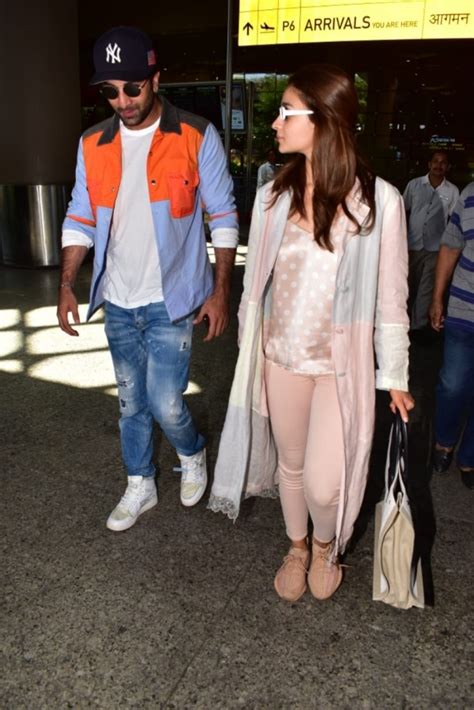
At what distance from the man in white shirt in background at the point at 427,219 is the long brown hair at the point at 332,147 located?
414cm

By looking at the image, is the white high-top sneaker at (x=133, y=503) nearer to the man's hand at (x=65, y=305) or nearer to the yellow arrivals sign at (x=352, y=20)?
the man's hand at (x=65, y=305)

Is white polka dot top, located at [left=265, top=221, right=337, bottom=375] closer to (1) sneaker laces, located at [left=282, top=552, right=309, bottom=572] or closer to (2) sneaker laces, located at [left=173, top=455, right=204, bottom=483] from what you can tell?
(1) sneaker laces, located at [left=282, top=552, right=309, bottom=572]

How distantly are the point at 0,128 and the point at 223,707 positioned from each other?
9.26 metres

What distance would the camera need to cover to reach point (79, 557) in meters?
2.80

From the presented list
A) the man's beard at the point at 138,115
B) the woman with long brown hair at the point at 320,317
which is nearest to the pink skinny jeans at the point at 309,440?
the woman with long brown hair at the point at 320,317

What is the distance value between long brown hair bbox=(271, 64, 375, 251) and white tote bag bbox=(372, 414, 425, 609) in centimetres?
84

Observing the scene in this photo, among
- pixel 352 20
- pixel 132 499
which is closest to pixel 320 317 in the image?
pixel 132 499

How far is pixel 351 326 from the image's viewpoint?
2229mm

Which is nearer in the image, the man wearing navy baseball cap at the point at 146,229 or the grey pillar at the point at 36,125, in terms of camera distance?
the man wearing navy baseball cap at the point at 146,229

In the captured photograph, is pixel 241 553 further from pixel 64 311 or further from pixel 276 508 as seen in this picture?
pixel 64 311

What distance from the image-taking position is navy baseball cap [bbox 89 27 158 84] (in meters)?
Result: 2.46

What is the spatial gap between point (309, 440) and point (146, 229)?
1.12 metres

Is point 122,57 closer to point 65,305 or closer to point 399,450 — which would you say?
point 65,305

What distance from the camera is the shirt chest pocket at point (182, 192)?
262cm
